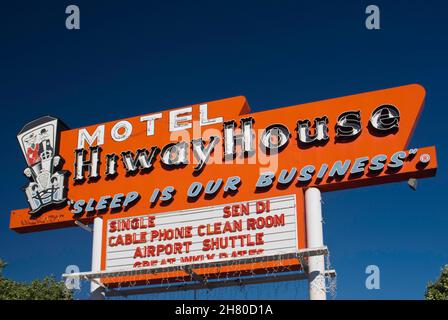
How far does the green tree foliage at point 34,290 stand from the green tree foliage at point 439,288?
1516 centimetres

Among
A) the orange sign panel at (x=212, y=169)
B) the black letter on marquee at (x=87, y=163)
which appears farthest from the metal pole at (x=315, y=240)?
the black letter on marquee at (x=87, y=163)

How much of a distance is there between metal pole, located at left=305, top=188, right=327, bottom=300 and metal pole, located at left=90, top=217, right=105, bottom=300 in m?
6.67

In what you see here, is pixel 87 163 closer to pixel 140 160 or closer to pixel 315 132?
pixel 140 160

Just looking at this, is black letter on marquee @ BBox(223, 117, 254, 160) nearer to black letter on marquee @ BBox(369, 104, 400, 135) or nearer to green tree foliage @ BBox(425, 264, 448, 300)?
black letter on marquee @ BBox(369, 104, 400, 135)

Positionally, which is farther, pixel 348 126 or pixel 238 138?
pixel 238 138

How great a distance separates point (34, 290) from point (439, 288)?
1700 cm

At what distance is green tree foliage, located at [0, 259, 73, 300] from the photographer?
2880 cm

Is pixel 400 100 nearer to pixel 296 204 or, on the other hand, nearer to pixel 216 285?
pixel 296 204

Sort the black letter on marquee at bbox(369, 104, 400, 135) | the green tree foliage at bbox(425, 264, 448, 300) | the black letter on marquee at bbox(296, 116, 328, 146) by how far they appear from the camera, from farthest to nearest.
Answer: the green tree foliage at bbox(425, 264, 448, 300) → the black letter on marquee at bbox(296, 116, 328, 146) → the black letter on marquee at bbox(369, 104, 400, 135)

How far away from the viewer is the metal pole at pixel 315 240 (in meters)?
18.7

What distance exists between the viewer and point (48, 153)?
24.2m

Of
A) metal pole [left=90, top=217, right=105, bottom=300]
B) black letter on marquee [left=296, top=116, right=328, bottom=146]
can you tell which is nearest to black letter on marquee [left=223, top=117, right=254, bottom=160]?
black letter on marquee [left=296, top=116, right=328, bottom=146]

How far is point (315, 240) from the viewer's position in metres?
19.0

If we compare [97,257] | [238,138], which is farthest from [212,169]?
[97,257]
